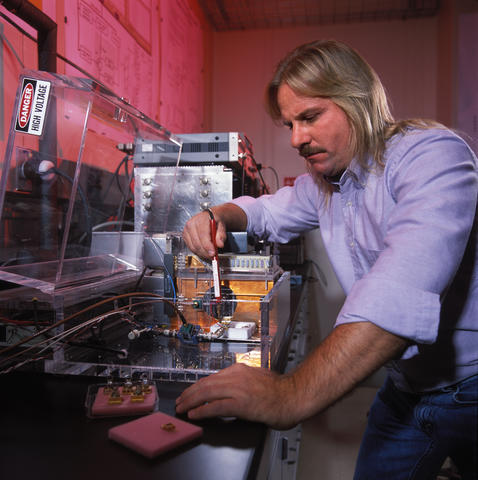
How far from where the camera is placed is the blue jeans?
0.81 m

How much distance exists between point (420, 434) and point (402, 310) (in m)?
0.52

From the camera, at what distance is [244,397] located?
556mm

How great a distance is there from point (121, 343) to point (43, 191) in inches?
18.0

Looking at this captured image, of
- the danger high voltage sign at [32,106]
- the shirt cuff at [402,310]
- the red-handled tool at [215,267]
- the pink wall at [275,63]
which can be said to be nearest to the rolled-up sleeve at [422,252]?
the shirt cuff at [402,310]

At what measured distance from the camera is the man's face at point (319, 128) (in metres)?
0.93

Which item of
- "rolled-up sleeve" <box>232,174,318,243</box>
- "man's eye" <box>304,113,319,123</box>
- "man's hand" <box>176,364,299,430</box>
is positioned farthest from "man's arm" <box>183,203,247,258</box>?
"man's hand" <box>176,364,299,430</box>

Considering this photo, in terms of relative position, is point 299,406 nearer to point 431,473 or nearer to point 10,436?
point 10,436

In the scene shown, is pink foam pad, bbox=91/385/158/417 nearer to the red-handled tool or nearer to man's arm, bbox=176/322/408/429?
man's arm, bbox=176/322/408/429

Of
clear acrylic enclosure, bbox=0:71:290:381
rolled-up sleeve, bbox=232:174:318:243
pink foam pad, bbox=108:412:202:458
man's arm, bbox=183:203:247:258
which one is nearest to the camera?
pink foam pad, bbox=108:412:202:458

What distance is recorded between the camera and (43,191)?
1.02 meters

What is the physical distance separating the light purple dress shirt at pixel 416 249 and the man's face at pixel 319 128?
58 mm

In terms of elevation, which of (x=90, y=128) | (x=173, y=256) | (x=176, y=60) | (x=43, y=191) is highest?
(x=176, y=60)

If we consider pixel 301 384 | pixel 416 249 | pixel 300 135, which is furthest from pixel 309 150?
pixel 301 384

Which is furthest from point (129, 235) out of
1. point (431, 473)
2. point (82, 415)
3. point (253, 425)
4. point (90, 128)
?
point (431, 473)
